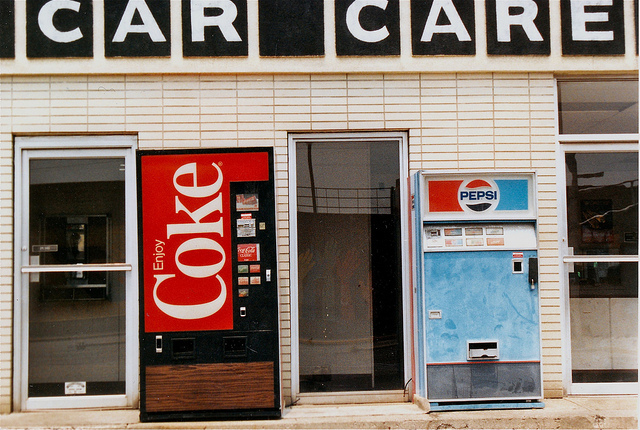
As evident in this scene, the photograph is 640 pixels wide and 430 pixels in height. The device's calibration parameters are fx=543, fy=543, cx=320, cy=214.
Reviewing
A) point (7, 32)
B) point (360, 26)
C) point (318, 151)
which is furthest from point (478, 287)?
point (7, 32)

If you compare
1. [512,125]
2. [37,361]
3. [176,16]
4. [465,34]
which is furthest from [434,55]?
[37,361]

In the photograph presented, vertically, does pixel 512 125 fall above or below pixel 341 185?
above

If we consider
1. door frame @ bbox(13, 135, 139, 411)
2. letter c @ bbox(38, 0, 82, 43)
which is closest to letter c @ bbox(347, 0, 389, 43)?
door frame @ bbox(13, 135, 139, 411)

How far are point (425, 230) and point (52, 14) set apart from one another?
4309mm

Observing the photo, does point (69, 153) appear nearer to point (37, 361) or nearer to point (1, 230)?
point (1, 230)

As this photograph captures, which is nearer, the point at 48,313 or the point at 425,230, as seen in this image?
the point at 425,230

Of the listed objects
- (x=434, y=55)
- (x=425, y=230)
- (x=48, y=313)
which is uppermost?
(x=434, y=55)

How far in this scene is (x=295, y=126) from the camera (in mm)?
5562

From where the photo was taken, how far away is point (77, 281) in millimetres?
5543

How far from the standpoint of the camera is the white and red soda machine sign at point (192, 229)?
508 cm

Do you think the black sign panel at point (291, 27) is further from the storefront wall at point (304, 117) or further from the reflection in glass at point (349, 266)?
the reflection in glass at point (349, 266)

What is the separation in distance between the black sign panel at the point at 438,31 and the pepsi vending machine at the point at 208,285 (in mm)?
1995

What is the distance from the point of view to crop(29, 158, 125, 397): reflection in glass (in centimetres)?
554

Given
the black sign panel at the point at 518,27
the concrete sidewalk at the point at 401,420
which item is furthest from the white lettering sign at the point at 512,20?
the concrete sidewalk at the point at 401,420
